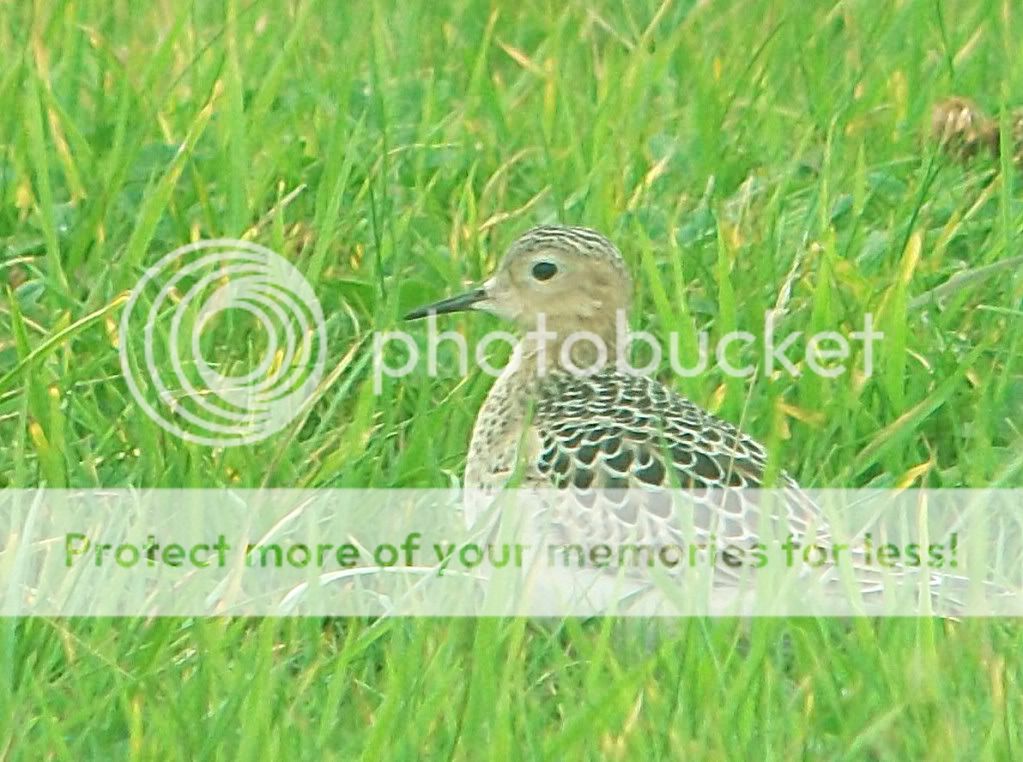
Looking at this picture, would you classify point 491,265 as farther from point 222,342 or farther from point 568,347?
point 222,342

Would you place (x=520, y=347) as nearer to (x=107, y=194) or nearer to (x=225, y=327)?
(x=225, y=327)

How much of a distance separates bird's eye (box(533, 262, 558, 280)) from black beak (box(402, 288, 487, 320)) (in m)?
0.13

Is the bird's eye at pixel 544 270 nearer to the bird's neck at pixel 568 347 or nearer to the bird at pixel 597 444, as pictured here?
A: the bird at pixel 597 444

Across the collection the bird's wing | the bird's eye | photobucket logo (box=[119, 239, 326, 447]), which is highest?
the bird's eye

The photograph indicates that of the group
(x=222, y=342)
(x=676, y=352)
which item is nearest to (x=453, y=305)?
(x=676, y=352)

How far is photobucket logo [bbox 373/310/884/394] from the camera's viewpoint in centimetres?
506

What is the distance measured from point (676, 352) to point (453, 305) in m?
0.56

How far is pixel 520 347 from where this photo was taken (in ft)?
16.6

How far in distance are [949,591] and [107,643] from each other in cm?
158

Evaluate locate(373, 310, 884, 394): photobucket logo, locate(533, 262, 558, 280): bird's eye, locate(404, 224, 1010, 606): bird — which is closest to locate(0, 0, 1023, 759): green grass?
locate(373, 310, 884, 394): photobucket logo

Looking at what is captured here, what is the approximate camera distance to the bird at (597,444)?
13.8 feet

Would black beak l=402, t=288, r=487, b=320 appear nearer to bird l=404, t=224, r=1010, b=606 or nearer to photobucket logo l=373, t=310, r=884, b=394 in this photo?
bird l=404, t=224, r=1010, b=606

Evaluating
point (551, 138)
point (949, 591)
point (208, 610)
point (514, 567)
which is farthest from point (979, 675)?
point (551, 138)

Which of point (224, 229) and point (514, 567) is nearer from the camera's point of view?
point (514, 567)
